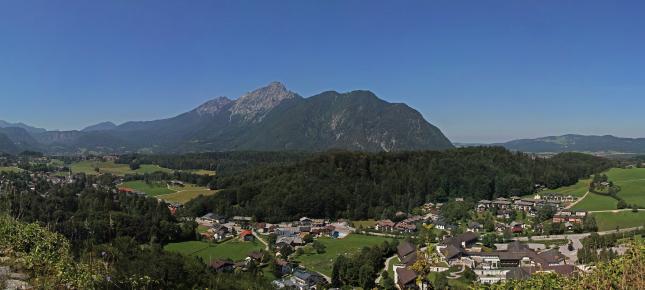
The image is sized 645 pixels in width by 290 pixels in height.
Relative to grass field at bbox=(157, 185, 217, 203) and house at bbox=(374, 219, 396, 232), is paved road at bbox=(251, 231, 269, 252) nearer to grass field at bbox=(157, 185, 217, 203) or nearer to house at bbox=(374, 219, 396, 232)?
house at bbox=(374, 219, 396, 232)

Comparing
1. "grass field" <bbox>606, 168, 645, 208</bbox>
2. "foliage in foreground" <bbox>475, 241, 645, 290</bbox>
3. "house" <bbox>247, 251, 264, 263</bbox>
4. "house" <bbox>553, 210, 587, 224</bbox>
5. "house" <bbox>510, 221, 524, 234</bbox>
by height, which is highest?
"foliage in foreground" <bbox>475, 241, 645, 290</bbox>

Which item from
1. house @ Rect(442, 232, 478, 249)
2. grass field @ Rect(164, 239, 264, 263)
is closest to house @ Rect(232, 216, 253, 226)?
grass field @ Rect(164, 239, 264, 263)

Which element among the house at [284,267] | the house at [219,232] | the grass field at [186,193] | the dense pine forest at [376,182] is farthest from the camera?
the grass field at [186,193]

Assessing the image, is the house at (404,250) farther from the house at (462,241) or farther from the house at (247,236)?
the house at (247,236)

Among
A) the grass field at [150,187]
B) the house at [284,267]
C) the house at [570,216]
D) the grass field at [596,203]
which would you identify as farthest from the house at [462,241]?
the grass field at [150,187]

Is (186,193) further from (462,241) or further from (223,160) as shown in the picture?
(462,241)
